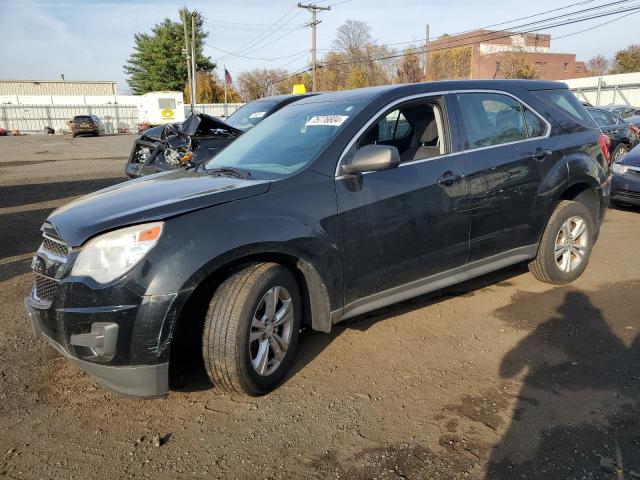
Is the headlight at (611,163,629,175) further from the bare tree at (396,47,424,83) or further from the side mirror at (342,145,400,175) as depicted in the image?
the bare tree at (396,47,424,83)

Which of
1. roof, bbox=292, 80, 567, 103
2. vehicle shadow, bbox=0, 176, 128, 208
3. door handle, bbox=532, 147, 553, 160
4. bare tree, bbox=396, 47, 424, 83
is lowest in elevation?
vehicle shadow, bbox=0, 176, 128, 208

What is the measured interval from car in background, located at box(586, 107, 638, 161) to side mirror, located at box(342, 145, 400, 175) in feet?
36.6

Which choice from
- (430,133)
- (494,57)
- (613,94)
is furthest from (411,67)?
(430,133)

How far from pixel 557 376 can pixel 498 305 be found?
4.21 ft

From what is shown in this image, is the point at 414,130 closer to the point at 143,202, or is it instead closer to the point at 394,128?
the point at 394,128

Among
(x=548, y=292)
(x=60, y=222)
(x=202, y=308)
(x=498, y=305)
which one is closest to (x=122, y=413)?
(x=202, y=308)

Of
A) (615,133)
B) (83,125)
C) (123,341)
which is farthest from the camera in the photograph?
(83,125)

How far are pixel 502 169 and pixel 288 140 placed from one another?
1.76 meters

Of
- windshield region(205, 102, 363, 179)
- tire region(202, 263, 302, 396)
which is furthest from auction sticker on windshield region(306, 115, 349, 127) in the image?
tire region(202, 263, 302, 396)

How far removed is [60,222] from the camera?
310cm

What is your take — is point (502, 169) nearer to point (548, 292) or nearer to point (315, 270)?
point (548, 292)

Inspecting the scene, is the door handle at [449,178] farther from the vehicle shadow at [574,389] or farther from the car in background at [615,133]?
the car in background at [615,133]

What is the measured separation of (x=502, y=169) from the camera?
14.0ft

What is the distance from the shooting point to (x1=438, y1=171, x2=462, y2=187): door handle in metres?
3.89
